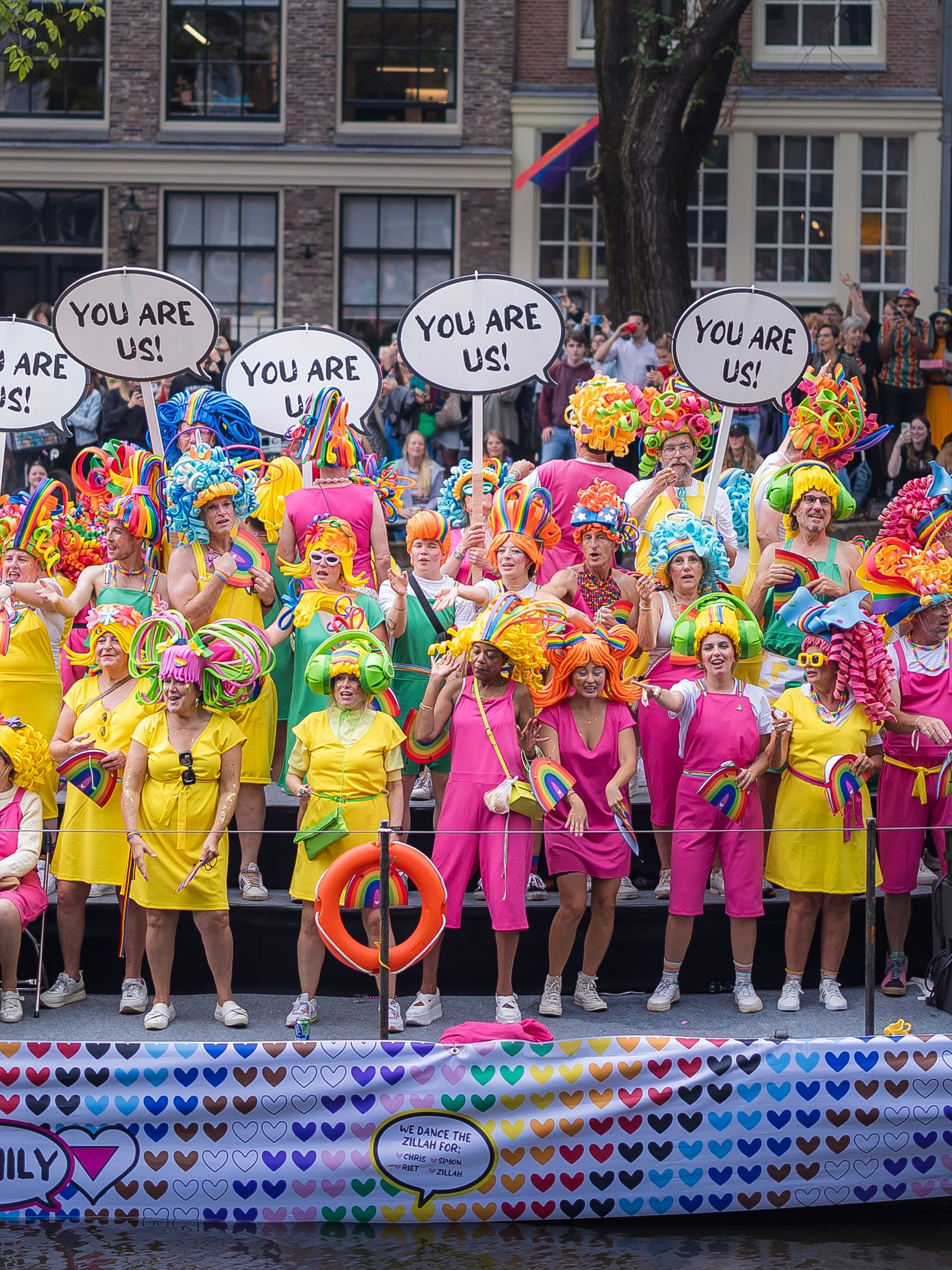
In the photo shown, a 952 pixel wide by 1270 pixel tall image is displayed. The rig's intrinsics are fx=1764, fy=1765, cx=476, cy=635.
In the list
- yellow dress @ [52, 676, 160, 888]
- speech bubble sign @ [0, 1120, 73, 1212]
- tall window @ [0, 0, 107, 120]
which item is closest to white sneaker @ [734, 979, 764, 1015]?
yellow dress @ [52, 676, 160, 888]

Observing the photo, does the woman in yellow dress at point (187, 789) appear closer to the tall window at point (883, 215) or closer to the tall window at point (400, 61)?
the tall window at point (400, 61)

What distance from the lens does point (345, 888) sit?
20.4 ft

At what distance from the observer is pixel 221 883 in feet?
21.5

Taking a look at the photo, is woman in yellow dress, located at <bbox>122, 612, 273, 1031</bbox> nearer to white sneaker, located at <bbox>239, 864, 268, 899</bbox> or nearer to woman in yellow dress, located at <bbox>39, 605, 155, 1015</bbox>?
woman in yellow dress, located at <bbox>39, 605, 155, 1015</bbox>

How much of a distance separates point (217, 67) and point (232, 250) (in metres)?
1.96

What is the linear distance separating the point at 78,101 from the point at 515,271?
505cm

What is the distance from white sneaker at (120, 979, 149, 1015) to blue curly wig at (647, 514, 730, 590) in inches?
103

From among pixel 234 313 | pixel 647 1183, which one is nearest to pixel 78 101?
pixel 234 313

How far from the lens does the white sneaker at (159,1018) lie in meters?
6.42

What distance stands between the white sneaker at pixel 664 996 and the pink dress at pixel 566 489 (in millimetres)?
1864

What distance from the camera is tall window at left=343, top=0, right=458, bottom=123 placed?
18.9 metres

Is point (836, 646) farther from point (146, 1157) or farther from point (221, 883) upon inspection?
point (146, 1157)

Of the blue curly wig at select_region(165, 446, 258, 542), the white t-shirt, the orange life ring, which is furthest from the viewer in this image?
the blue curly wig at select_region(165, 446, 258, 542)

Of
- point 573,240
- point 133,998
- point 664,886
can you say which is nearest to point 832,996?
point 664,886
